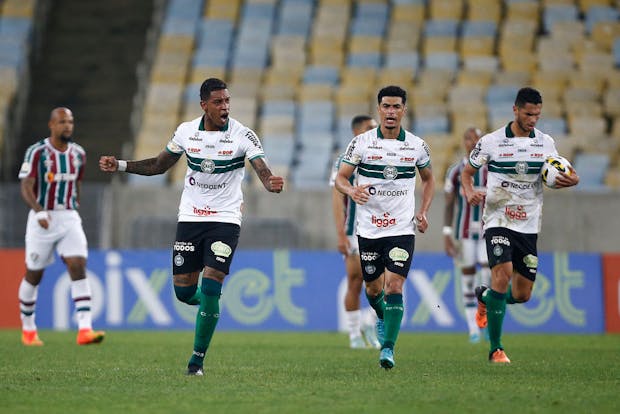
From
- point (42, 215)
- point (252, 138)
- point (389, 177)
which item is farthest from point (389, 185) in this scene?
point (42, 215)

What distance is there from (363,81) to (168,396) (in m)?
18.4

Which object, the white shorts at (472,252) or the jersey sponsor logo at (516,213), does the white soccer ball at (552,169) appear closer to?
the jersey sponsor logo at (516,213)

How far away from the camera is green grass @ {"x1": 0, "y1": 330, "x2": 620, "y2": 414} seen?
7781 mm

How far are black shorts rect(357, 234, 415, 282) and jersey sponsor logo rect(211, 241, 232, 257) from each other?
157cm

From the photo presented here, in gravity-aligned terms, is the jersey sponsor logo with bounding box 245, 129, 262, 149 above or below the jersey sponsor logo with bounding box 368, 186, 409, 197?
above

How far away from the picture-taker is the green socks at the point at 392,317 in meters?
10.4

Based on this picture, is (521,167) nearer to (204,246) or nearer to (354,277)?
(204,246)

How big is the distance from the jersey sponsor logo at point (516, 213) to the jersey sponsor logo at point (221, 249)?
284 cm

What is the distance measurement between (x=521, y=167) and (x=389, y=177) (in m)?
1.29

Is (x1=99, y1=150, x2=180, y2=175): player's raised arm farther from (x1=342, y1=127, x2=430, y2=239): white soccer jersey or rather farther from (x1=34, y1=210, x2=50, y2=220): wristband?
(x1=34, y1=210, x2=50, y2=220): wristband

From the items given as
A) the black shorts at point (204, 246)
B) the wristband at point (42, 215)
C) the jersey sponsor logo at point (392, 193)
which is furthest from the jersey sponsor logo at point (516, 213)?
the wristband at point (42, 215)

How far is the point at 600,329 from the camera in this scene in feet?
59.8

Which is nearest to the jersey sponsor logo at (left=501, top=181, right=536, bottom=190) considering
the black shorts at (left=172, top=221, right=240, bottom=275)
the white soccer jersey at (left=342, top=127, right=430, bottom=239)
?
the white soccer jersey at (left=342, top=127, right=430, bottom=239)

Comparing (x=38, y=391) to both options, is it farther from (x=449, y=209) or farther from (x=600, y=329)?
(x=600, y=329)
